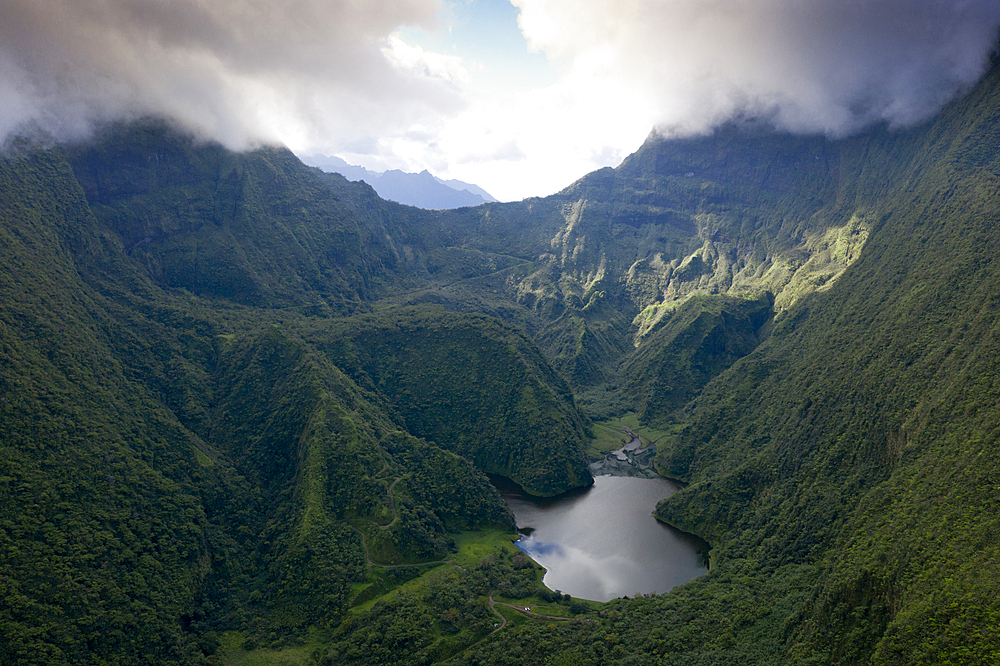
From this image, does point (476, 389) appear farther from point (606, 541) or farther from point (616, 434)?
point (606, 541)

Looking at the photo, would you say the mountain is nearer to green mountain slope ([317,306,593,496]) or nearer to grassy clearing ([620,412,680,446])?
green mountain slope ([317,306,593,496])

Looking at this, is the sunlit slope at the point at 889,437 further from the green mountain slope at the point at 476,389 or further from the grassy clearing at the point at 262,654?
the grassy clearing at the point at 262,654

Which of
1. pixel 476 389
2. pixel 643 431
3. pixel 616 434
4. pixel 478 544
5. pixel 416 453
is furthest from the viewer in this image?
pixel 643 431

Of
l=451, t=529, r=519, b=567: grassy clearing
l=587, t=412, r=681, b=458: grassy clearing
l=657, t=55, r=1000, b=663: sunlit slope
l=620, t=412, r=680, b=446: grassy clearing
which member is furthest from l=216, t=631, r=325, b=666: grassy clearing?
l=620, t=412, r=680, b=446: grassy clearing

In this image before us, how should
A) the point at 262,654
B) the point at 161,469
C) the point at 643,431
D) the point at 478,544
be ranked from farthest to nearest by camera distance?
the point at 643,431
the point at 478,544
the point at 161,469
the point at 262,654

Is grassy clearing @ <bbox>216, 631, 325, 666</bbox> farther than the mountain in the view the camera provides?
Yes

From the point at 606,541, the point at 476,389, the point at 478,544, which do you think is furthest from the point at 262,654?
the point at 476,389

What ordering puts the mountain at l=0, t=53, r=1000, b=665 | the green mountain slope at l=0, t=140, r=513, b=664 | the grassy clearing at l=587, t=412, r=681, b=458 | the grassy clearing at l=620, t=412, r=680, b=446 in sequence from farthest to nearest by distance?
the grassy clearing at l=620, t=412, r=680, b=446
the grassy clearing at l=587, t=412, r=681, b=458
the green mountain slope at l=0, t=140, r=513, b=664
the mountain at l=0, t=53, r=1000, b=665
